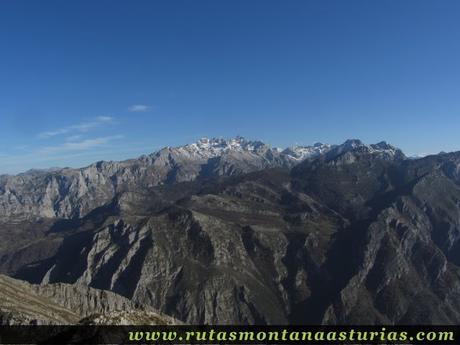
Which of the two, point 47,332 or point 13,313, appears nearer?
point 47,332

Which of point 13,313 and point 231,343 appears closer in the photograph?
point 13,313

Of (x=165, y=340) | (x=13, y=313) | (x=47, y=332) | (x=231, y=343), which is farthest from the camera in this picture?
(x=231, y=343)

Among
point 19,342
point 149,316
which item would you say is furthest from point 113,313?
point 19,342

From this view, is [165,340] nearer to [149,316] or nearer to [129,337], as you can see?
[129,337]

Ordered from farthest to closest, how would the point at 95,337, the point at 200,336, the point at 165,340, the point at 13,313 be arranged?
the point at 13,313
the point at 200,336
the point at 165,340
the point at 95,337

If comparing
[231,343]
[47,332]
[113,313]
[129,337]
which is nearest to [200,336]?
[113,313]

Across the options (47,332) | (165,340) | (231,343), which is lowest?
(231,343)

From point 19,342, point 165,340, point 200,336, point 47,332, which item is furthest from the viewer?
point 47,332

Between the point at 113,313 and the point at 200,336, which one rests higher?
the point at 113,313

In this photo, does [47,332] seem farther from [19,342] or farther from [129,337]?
[129,337]

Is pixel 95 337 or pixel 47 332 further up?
pixel 95 337
